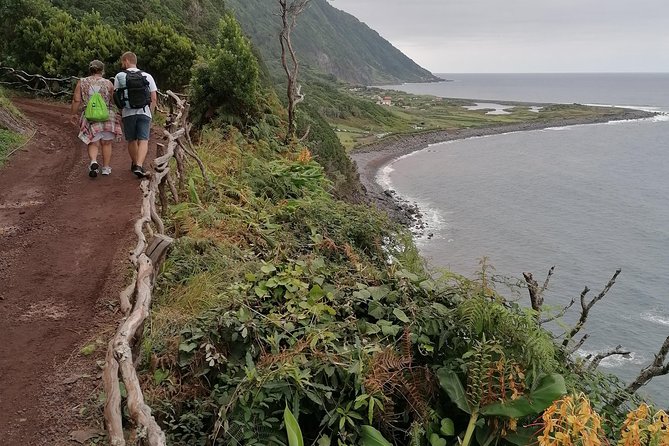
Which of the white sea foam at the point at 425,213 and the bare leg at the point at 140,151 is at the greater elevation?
the bare leg at the point at 140,151

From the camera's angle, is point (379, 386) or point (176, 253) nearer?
point (379, 386)

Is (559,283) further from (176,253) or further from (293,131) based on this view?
(176,253)

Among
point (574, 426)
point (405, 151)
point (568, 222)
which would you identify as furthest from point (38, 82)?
point (405, 151)

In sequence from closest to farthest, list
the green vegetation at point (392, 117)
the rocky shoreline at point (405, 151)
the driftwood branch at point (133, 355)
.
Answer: the driftwood branch at point (133, 355) → the rocky shoreline at point (405, 151) → the green vegetation at point (392, 117)

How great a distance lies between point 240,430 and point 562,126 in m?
109

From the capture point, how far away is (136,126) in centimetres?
833

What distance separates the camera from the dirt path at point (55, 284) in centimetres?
398

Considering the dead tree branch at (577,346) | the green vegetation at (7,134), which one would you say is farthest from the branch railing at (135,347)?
the green vegetation at (7,134)

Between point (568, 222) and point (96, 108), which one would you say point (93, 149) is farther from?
point (568, 222)

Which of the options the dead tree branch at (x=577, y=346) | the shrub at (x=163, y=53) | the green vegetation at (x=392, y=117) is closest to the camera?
the dead tree branch at (x=577, y=346)

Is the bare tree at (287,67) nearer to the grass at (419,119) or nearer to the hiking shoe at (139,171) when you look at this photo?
the hiking shoe at (139,171)

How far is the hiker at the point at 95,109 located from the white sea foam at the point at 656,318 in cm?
2264

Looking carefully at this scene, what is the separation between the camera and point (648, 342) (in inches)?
822

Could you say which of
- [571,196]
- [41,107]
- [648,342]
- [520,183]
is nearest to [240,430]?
[41,107]
